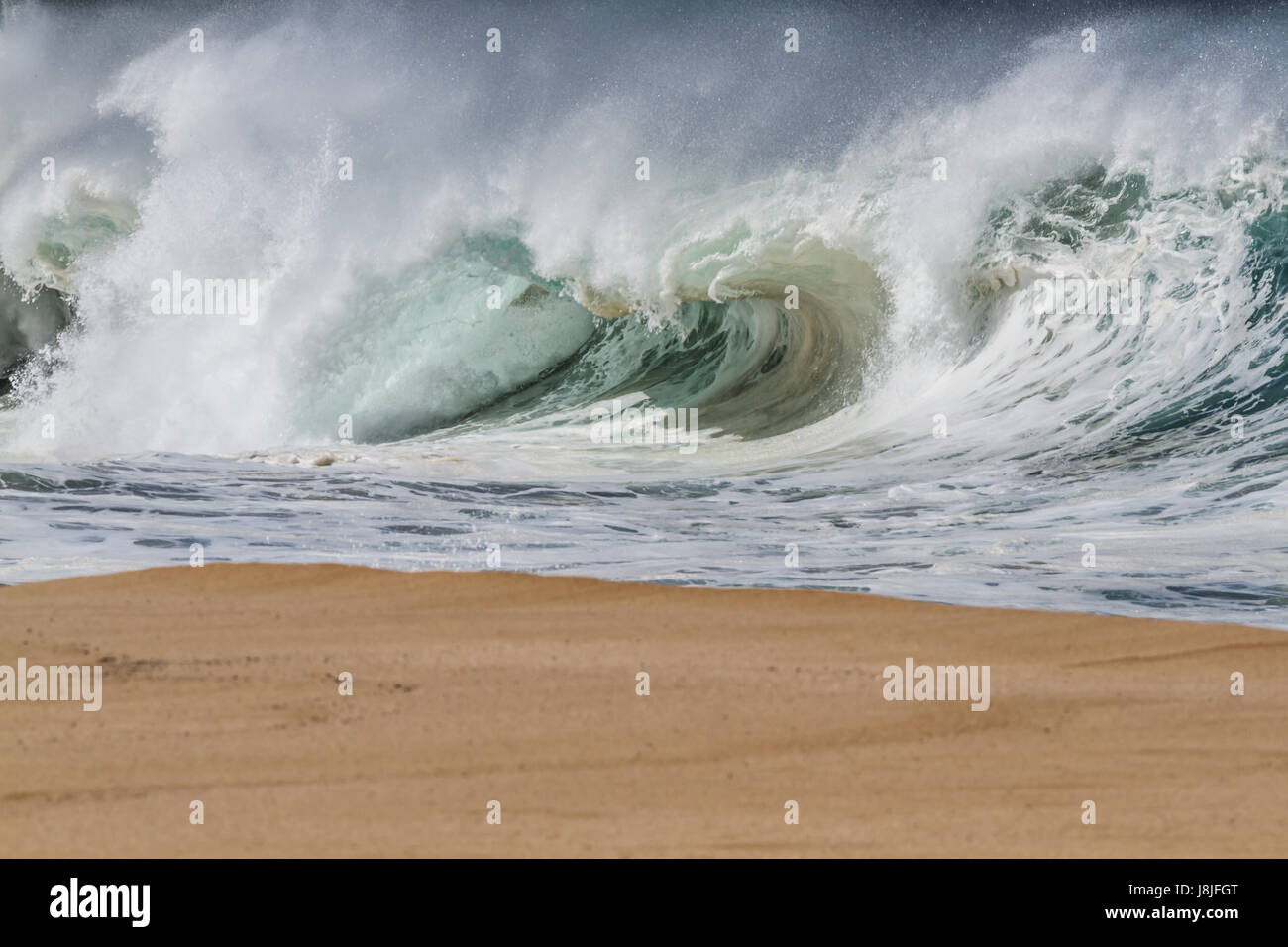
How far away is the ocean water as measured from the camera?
8117mm

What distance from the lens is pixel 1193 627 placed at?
582 cm

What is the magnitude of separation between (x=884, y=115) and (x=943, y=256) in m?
1.72

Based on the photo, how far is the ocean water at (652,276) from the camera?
8.12 metres

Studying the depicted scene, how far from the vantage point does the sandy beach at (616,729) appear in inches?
138

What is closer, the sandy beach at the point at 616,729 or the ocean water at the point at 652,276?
the sandy beach at the point at 616,729

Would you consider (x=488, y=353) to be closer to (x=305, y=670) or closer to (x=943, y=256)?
(x=943, y=256)

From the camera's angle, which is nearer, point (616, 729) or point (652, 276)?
point (616, 729)

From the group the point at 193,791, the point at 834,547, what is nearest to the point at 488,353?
the point at 834,547

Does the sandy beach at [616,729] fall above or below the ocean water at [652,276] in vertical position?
below

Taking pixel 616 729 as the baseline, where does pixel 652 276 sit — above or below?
above

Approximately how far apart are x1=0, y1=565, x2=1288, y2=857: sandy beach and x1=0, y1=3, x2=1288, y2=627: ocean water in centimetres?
129

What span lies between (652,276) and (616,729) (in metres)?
8.28

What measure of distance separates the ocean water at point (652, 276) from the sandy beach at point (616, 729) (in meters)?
1.29

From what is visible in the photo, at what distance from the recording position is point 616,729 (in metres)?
4.30
